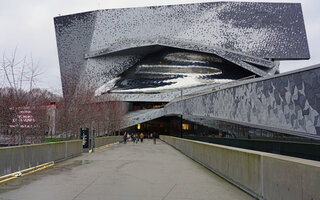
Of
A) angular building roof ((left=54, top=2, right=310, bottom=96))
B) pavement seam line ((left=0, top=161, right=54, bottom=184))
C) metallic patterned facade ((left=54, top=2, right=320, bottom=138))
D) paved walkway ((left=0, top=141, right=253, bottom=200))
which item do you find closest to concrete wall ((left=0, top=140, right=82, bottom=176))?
pavement seam line ((left=0, top=161, right=54, bottom=184))

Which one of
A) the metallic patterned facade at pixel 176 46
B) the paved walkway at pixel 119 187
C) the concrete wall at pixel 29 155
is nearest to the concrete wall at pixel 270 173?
the paved walkway at pixel 119 187

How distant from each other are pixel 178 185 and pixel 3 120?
11.5 m

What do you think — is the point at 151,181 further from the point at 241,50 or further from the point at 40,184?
the point at 241,50

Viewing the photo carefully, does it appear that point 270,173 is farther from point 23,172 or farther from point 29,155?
point 29,155

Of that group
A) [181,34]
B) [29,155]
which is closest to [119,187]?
[29,155]

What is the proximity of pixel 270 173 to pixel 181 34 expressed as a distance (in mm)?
61684

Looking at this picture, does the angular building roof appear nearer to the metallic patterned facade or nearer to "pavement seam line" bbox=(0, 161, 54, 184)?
the metallic patterned facade

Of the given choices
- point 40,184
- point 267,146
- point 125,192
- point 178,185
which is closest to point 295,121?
point 267,146

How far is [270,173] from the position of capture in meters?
5.48

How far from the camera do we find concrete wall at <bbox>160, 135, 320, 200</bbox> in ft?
13.8

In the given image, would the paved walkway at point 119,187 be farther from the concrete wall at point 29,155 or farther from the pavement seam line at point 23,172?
the concrete wall at point 29,155

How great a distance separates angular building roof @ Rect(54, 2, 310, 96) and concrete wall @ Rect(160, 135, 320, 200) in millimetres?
51825

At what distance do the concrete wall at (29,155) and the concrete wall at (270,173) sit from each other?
20.1 feet

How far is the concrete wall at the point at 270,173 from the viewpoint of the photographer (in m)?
4.21
